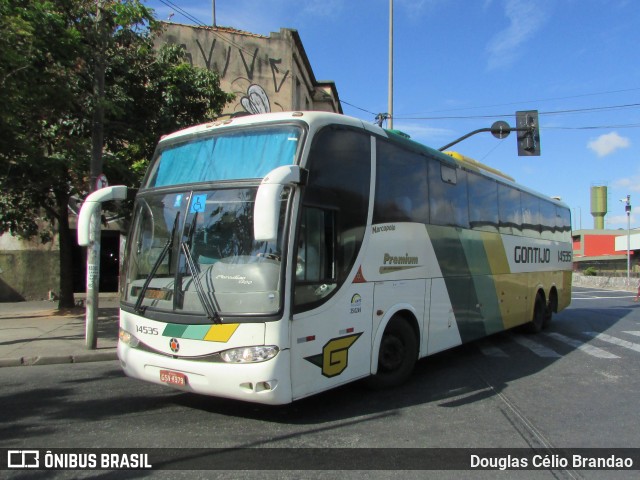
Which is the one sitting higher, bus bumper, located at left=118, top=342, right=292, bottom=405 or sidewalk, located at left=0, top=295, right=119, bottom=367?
bus bumper, located at left=118, top=342, right=292, bottom=405

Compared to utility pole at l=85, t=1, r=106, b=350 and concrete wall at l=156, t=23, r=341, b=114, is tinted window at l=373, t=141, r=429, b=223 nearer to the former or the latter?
utility pole at l=85, t=1, r=106, b=350

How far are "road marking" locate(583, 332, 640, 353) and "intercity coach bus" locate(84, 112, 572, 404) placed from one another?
545 centimetres

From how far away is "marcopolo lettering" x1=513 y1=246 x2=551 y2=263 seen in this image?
10367 mm

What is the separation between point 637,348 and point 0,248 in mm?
19403

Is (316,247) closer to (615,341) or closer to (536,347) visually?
(536,347)

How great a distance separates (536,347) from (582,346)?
995 millimetres

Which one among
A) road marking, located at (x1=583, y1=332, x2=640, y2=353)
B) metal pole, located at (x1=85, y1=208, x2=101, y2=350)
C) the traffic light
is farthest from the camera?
the traffic light

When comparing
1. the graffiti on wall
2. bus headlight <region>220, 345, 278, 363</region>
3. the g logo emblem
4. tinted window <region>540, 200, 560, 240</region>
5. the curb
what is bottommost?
the curb

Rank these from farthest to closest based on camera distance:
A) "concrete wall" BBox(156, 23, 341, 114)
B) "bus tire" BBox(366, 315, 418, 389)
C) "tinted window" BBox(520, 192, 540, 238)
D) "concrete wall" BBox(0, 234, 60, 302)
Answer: "concrete wall" BBox(156, 23, 341, 114)
"concrete wall" BBox(0, 234, 60, 302)
"tinted window" BBox(520, 192, 540, 238)
"bus tire" BBox(366, 315, 418, 389)

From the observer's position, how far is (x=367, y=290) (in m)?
5.70

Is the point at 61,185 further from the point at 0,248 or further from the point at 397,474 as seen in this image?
the point at 397,474

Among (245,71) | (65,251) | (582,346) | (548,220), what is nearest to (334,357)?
(582,346)

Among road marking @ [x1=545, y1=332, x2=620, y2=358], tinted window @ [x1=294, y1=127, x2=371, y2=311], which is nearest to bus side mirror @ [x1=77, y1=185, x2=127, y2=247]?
tinted window @ [x1=294, y1=127, x2=371, y2=311]

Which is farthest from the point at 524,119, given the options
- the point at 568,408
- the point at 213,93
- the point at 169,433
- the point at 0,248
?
the point at 0,248
